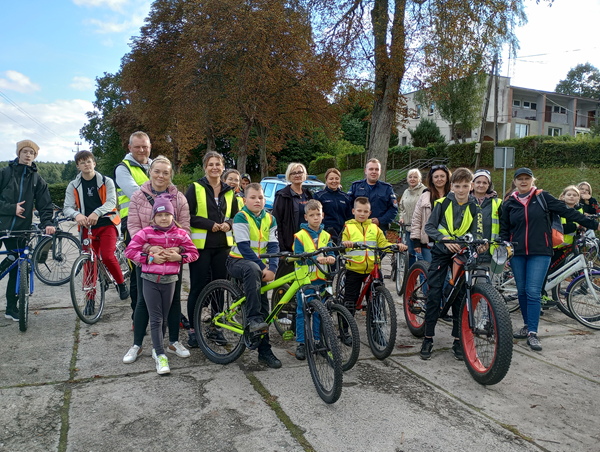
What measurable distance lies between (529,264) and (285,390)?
315 centimetres

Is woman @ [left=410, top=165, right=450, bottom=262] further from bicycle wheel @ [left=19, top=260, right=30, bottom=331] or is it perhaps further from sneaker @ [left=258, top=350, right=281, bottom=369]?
bicycle wheel @ [left=19, top=260, right=30, bottom=331]

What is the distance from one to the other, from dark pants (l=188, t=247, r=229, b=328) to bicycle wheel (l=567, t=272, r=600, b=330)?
170 inches

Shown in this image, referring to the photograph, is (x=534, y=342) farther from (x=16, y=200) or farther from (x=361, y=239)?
(x=16, y=200)

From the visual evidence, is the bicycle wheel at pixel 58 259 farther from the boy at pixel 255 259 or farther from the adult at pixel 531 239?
the adult at pixel 531 239

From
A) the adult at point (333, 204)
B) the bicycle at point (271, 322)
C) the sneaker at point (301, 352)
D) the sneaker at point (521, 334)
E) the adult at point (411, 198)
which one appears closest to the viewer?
the bicycle at point (271, 322)

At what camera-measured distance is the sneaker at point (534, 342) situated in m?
4.77

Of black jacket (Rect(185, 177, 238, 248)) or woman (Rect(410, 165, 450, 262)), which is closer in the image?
black jacket (Rect(185, 177, 238, 248))

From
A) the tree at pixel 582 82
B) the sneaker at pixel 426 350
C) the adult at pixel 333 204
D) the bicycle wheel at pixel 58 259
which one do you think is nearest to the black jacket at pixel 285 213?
the adult at pixel 333 204

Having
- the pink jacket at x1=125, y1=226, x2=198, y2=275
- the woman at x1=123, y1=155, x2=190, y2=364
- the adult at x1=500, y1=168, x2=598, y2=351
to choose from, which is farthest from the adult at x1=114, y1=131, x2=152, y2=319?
the adult at x1=500, y1=168, x2=598, y2=351

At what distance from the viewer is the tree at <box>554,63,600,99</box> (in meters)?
67.6

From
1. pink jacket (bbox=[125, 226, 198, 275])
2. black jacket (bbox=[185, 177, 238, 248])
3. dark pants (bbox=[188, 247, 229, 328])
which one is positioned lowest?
dark pants (bbox=[188, 247, 229, 328])

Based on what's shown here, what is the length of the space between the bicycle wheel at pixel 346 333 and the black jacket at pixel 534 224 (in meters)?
2.43

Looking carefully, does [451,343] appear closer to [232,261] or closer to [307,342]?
[307,342]

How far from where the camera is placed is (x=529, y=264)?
5.06 meters
